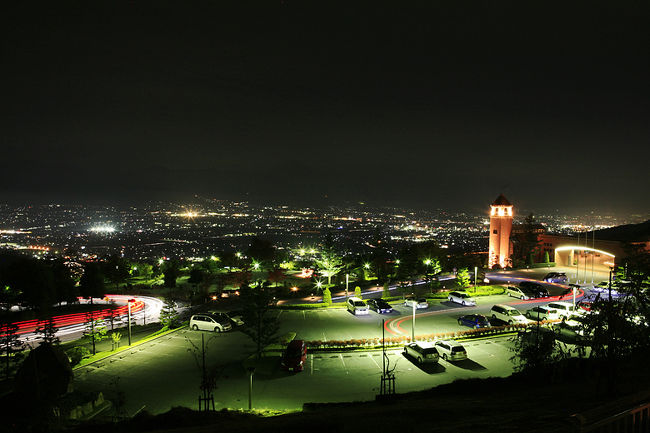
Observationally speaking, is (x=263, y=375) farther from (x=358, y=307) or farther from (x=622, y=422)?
(x=622, y=422)

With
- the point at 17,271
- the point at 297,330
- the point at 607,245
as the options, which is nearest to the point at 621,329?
the point at 297,330

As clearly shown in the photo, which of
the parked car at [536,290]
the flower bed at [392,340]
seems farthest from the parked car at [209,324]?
the parked car at [536,290]

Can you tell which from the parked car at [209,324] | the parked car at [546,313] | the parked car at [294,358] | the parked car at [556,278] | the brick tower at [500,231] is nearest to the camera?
the parked car at [294,358]

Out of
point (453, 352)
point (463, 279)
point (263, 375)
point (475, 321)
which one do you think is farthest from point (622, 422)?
point (463, 279)

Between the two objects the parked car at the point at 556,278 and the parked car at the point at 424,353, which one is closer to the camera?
the parked car at the point at 424,353

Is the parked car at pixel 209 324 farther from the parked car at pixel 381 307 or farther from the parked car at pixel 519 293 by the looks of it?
the parked car at pixel 519 293

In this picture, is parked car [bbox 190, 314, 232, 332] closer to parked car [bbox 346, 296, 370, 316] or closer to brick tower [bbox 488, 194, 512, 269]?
parked car [bbox 346, 296, 370, 316]
